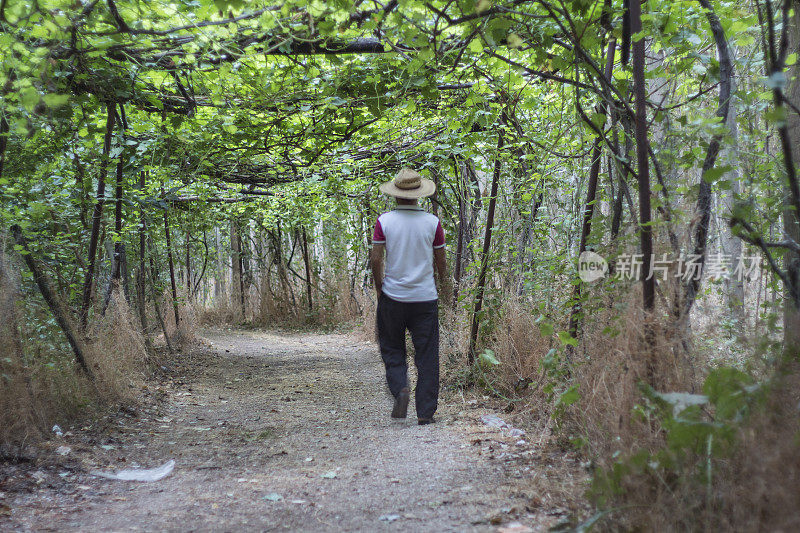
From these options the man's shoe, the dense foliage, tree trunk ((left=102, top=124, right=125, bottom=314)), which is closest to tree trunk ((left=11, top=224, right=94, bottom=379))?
the dense foliage

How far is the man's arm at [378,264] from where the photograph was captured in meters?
4.73

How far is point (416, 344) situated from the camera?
4.70 metres

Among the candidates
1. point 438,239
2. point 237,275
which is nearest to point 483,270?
point 438,239

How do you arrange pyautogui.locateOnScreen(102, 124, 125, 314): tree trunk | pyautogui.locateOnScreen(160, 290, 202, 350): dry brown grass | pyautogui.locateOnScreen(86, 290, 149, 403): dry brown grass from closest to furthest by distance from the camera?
pyautogui.locateOnScreen(86, 290, 149, 403): dry brown grass, pyautogui.locateOnScreen(102, 124, 125, 314): tree trunk, pyautogui.locateOnScreen(160, 290, 202, 350): dry brown grass

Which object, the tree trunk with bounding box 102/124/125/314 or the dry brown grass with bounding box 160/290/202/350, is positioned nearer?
the tree trunk with bounding box 102/124/125/314

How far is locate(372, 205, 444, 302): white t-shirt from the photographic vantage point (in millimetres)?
4598

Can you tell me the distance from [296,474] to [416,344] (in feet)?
4.78

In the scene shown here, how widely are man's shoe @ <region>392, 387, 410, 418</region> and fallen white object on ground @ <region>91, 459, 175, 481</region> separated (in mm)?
1612

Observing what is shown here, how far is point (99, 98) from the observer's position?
516 centimetres

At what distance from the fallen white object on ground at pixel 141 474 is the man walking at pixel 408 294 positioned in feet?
5.44

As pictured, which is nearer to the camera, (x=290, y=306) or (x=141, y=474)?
(x=141, y=474)

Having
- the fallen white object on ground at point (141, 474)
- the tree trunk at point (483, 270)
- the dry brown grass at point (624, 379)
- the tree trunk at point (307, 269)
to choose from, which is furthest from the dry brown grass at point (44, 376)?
the tree trunk at point (307, 269)

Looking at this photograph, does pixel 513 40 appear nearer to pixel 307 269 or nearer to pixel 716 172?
pixel 716 172

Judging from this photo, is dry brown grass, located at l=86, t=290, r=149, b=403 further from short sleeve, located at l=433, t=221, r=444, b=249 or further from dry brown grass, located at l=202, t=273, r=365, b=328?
dry brown grass, located at l=202, t=273, r=365, b=328
